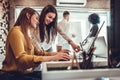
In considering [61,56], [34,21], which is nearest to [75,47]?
[61,56]

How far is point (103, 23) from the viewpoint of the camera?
2.04 metres

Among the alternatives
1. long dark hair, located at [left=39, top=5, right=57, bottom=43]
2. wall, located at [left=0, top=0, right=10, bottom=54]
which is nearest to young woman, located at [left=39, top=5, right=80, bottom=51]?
long dark hair, located at [left=39, top=5, right=57, bottom=43]

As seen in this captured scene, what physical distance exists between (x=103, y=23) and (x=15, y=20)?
2.43 ft

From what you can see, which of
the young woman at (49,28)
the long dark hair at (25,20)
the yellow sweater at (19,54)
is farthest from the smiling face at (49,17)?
the yellow sweater at (19,54)

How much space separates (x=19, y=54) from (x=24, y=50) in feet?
0.17

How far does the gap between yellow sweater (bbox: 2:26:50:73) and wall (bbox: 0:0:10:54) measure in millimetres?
39

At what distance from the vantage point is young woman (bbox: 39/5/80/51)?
199 centimetres


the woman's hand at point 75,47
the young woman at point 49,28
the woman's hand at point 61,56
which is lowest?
the woman's hand at point 61,56

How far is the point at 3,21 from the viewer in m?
1.94

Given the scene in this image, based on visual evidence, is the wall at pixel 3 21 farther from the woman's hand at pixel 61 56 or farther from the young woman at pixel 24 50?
the woman's hand at pixel 61 56

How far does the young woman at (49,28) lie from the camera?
6.52 feet

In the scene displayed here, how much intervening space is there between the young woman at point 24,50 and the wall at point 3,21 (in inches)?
1.5

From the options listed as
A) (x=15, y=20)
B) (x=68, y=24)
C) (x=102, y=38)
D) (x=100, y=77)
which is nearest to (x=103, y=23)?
(x=102, y=38)

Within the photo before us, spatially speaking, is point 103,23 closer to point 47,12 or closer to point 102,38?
point 102,38
